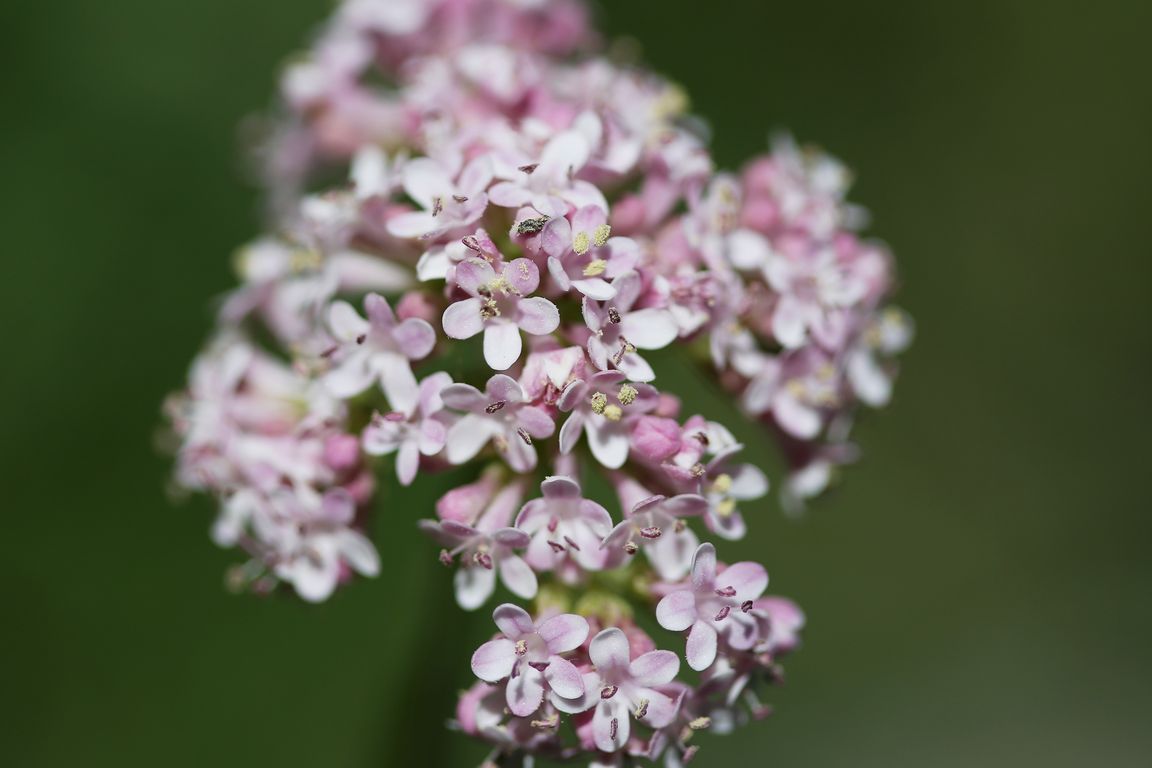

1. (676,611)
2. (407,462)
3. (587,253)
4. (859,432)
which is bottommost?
(676,611)

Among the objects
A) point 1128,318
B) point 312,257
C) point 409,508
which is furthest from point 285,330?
point 1128,318

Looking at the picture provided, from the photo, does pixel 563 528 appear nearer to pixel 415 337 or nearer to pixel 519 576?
pixel 519 576

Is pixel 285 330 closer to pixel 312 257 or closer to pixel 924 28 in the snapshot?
pixel 312 257

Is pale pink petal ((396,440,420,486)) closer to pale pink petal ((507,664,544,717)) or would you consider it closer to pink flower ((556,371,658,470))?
pink flower ((556,371,658,470))

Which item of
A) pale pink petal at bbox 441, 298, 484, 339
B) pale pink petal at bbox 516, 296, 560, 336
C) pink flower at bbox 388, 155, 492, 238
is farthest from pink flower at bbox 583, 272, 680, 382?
pink flower at bbox 388, 155, 492, 238

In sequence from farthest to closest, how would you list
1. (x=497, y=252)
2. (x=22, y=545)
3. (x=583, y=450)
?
(x=22, y=545) < (x=583, y=450) < (x=497, y=252)

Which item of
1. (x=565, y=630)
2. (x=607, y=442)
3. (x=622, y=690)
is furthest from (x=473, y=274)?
(x=622, y=690)
